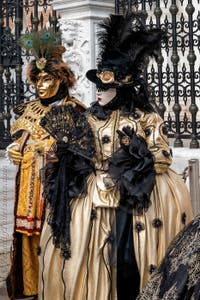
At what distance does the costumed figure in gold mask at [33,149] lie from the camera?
5.24 m

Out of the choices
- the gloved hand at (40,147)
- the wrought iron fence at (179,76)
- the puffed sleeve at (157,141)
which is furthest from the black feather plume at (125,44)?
the wrought iron fence at (179,76)

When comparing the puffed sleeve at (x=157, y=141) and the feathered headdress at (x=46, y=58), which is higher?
the feathered headdress at (x=46, y=58)

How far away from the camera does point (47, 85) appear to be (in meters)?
5.23

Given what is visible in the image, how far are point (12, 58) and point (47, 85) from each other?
384 centimetres

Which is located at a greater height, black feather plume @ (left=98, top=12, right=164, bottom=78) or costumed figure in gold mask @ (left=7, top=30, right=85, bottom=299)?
black feather plume @ (left=98, top=12, right=164, bottom=78)

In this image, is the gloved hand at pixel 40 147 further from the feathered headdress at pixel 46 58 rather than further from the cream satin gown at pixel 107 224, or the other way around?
the cream satin gown at pixel 107 224
